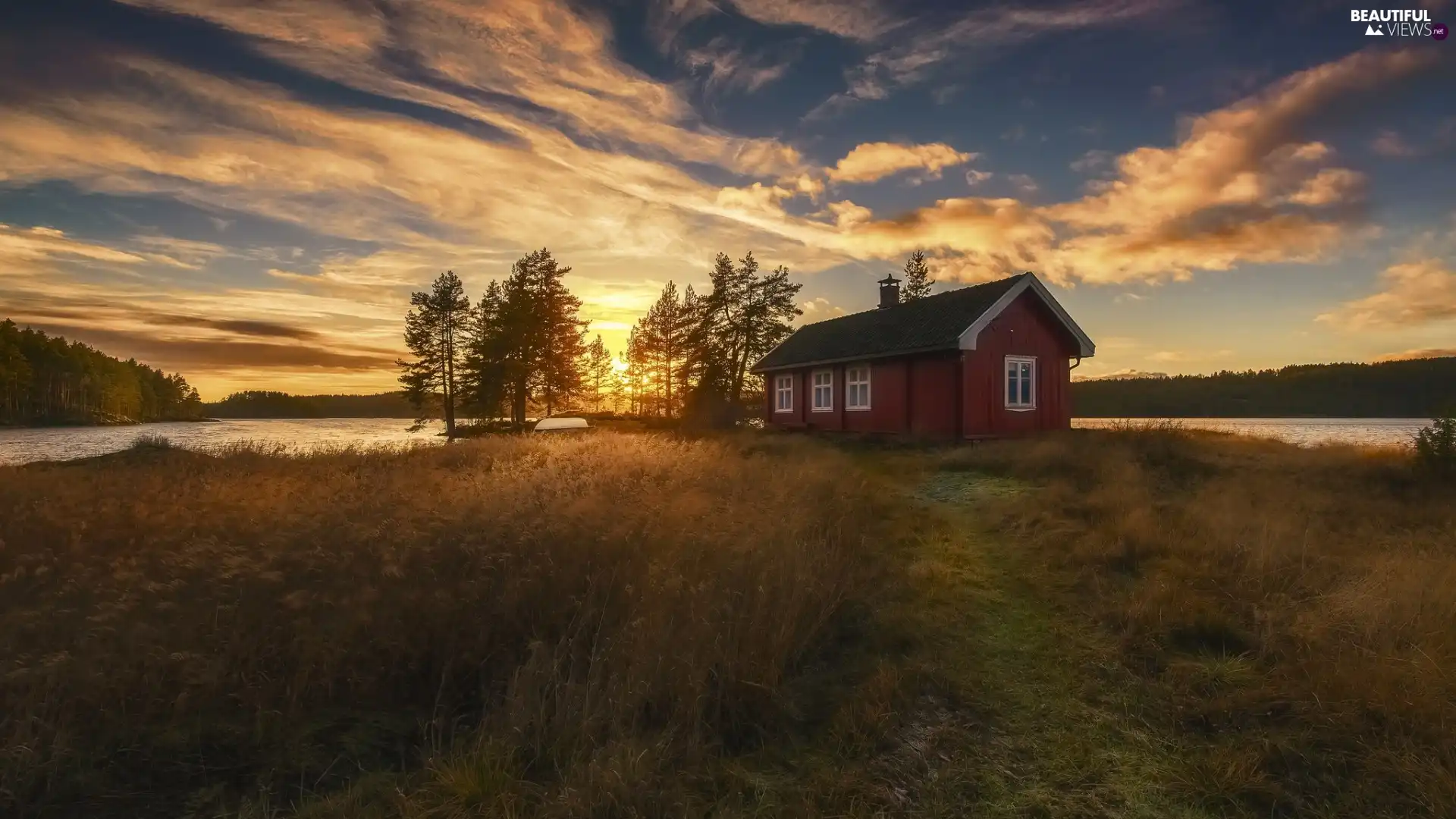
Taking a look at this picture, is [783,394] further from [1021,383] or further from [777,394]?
[1021,383]

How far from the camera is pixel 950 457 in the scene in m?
15.9

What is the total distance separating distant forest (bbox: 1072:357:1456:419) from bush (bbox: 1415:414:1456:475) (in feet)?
240

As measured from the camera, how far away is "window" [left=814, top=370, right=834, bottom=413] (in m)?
25.3

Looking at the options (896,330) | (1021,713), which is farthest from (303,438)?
(1021,713)

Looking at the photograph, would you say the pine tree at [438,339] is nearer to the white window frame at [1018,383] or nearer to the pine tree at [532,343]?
the pine tree at [532,343]

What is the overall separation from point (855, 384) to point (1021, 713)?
19977 millimetres

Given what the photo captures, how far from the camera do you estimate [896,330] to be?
74.8 ft

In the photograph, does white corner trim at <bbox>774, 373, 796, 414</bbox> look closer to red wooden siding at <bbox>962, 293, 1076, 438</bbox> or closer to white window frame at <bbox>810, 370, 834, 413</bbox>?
white window frame at <bbox>810, 370, 834, 413</bbox>

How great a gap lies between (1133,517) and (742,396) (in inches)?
1460

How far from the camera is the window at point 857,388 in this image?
76.5ft

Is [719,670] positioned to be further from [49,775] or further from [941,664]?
[49,775]

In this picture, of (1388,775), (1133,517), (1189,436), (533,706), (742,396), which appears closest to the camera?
(1388,775)

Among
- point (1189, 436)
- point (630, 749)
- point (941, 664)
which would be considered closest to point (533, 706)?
point (630, 749)

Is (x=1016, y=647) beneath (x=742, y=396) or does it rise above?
beneath
